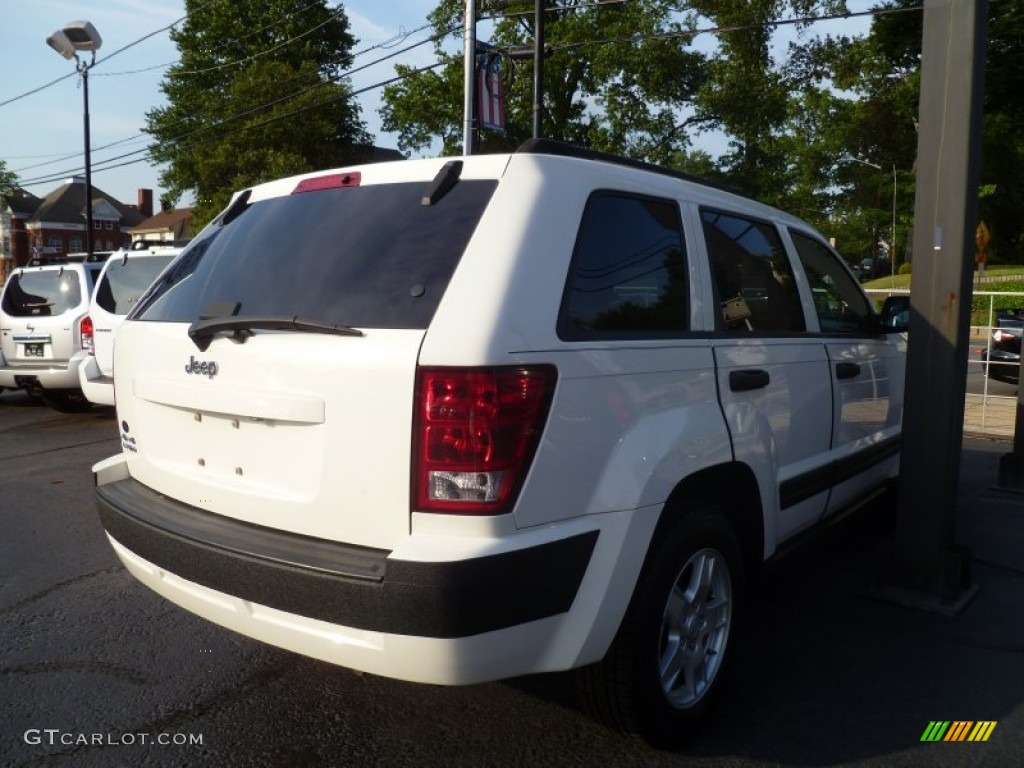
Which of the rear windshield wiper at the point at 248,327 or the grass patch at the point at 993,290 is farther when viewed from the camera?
the grass patch at the point at 993,290

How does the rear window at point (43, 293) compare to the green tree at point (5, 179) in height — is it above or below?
below

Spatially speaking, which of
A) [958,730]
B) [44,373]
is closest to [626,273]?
[958,730]

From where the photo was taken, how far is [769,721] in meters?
3.08

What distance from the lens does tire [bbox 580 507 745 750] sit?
2.66 m

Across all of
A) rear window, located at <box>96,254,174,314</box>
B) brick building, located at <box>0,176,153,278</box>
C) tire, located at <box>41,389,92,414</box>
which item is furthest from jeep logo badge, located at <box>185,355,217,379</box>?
brick building, located at <box>0,176,153,278</box>

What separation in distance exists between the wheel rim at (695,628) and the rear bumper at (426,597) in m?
0.40

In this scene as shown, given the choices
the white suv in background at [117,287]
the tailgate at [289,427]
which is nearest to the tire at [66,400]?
the white suv in background at [117,287]

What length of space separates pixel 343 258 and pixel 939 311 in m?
2.93

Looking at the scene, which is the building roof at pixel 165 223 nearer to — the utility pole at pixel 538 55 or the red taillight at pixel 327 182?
the utility pole at pixel 538 55

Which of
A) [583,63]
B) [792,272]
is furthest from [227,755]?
[583,63]

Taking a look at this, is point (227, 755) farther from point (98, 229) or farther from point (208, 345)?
point (98, 229)

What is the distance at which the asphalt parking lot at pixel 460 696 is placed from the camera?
2873 mm

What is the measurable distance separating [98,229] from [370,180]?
9044cm

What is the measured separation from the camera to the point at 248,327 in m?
2.67
